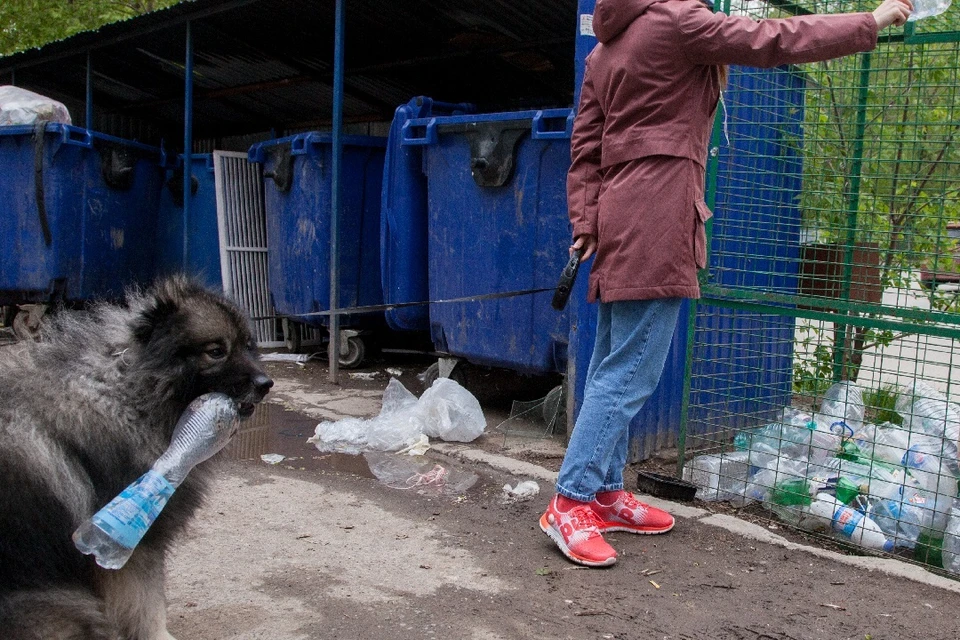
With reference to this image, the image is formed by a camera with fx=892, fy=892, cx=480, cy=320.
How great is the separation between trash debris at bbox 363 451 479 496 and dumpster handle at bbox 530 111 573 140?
5.86 ft

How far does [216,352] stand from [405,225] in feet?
11.0

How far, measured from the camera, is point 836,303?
3.54m

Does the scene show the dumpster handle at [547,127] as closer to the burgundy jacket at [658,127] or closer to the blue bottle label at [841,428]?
the burgundy jacket at [658,127]

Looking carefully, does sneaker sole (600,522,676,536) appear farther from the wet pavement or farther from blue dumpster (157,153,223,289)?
blue dumpster (157,153,223,289)

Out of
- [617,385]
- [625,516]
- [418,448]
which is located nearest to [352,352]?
[418,448]

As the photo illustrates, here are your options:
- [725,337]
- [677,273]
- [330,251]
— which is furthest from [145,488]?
[330,251]

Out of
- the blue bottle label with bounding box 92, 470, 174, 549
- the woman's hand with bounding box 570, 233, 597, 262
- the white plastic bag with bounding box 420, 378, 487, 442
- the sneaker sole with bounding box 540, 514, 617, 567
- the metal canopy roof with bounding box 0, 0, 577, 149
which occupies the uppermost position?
the metal canopy roof with bounding box 0, 0, 577, 149

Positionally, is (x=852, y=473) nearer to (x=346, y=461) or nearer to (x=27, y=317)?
(x=346, y=461)

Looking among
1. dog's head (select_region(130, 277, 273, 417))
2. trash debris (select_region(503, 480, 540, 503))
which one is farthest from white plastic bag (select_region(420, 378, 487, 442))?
dog's head (select_region(130, 277, 273, 417))

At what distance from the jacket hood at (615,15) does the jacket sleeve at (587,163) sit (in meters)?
0.20

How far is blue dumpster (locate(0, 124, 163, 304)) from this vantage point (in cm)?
771

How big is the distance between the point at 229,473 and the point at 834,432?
9.25ft

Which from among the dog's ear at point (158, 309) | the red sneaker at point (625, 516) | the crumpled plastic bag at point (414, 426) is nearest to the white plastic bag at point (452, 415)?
the crumpled plastic bag at point (414, 426)

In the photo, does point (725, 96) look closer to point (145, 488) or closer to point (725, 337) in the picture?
A: point (725, 337)
